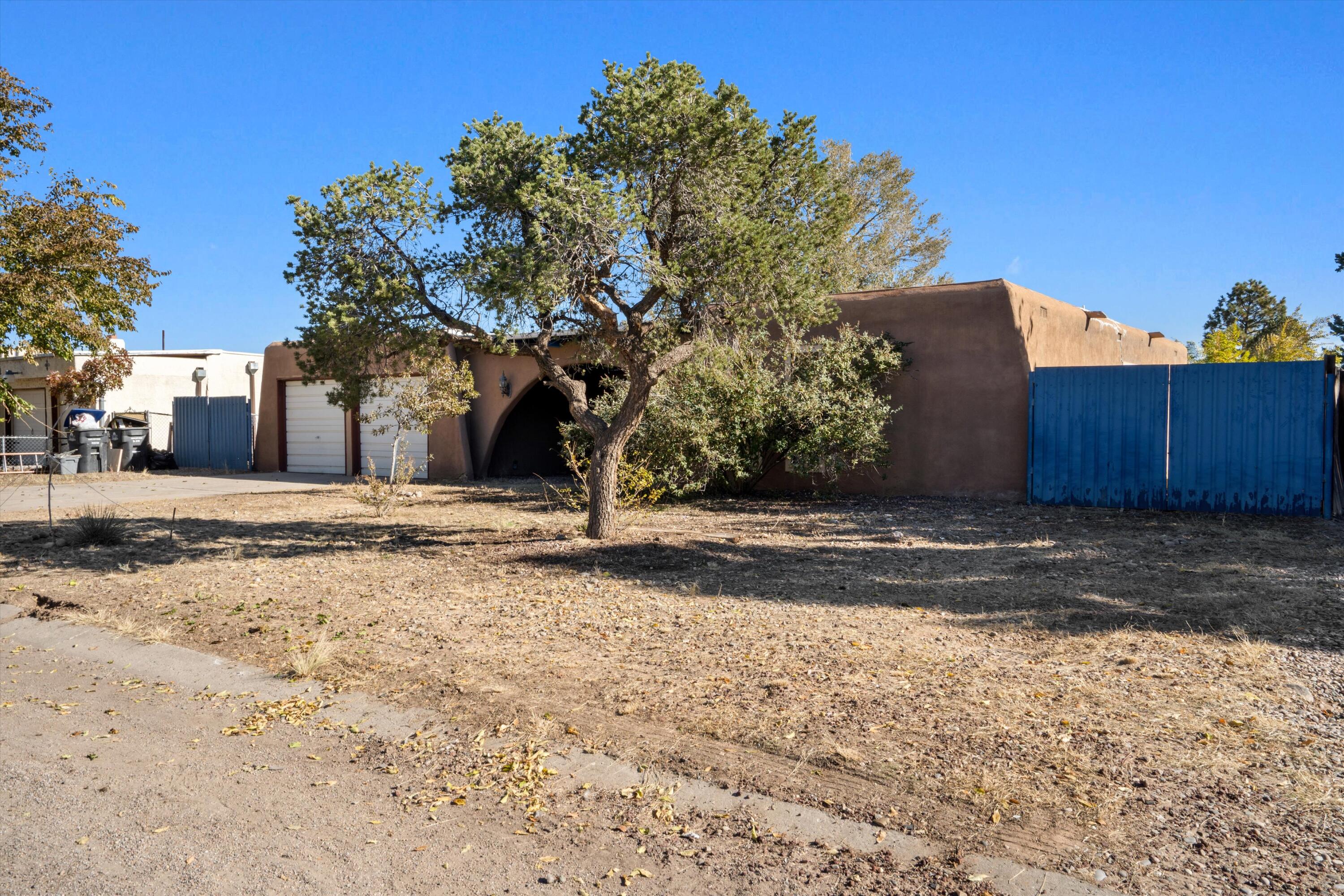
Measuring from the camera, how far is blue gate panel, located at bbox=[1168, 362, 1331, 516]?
1165 cm

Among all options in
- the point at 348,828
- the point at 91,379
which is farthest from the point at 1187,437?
the point at 91,379

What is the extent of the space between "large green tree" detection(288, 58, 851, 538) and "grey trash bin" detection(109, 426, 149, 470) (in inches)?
704

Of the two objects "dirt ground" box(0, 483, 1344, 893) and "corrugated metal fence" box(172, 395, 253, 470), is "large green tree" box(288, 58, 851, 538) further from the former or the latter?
"corrugated metal fence" box(172, 395, 253, 470)

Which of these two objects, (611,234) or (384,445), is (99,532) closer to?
(611,234)

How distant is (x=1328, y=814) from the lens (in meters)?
3.38

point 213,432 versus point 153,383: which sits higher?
point 153,383

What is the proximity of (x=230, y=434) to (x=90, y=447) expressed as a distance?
10.4 ft

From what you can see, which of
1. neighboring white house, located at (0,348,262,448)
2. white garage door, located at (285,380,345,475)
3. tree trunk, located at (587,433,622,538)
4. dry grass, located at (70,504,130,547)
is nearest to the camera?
tree trunk, located at (587,433,622,538)

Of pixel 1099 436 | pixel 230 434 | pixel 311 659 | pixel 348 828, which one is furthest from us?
pixel 230 434

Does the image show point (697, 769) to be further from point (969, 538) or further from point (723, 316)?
point (969, 538)

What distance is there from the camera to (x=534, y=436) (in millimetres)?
22031

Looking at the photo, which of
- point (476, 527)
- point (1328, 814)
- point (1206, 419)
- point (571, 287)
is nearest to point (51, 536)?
point (476, 527)

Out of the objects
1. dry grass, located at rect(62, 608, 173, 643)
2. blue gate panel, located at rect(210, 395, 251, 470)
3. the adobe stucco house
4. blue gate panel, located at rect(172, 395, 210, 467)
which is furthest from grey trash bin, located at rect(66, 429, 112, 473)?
dry grass, located at rect(62, 608, 173, 643)

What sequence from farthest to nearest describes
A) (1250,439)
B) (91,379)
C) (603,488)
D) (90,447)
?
(91,379) < (90,447) < (1250,439) < (603,488)
